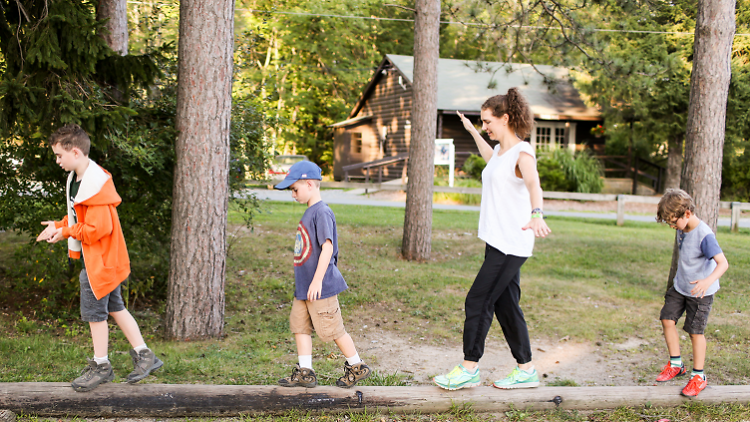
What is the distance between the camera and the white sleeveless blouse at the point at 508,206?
357cm

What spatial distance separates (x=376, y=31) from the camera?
1495 inches

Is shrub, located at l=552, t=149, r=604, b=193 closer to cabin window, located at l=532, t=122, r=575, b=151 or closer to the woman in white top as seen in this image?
cabin window, located at l=532, t=122, r=575, b=151

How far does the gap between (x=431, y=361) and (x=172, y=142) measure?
3.27 meters

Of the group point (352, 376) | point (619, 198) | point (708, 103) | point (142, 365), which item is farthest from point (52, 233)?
point (619, 198)

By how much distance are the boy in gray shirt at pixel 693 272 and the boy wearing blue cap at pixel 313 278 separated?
2358mm

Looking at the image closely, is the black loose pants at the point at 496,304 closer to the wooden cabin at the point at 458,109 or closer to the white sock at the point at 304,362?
Answer: the white sock at the point at 304,362

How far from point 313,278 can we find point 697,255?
108 inches

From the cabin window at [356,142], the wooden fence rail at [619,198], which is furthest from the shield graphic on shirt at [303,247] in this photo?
the cabin window at [356,142]

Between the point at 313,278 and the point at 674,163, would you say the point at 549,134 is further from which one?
the point at 313,278

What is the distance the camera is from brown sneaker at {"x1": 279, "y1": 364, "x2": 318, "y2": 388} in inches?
153

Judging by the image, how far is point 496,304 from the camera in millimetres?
3908

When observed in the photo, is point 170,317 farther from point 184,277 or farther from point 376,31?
point 376,31

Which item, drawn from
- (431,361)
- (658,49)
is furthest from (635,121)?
(431,361)

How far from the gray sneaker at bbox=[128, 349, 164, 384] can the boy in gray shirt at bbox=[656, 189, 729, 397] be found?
3.70 metres
